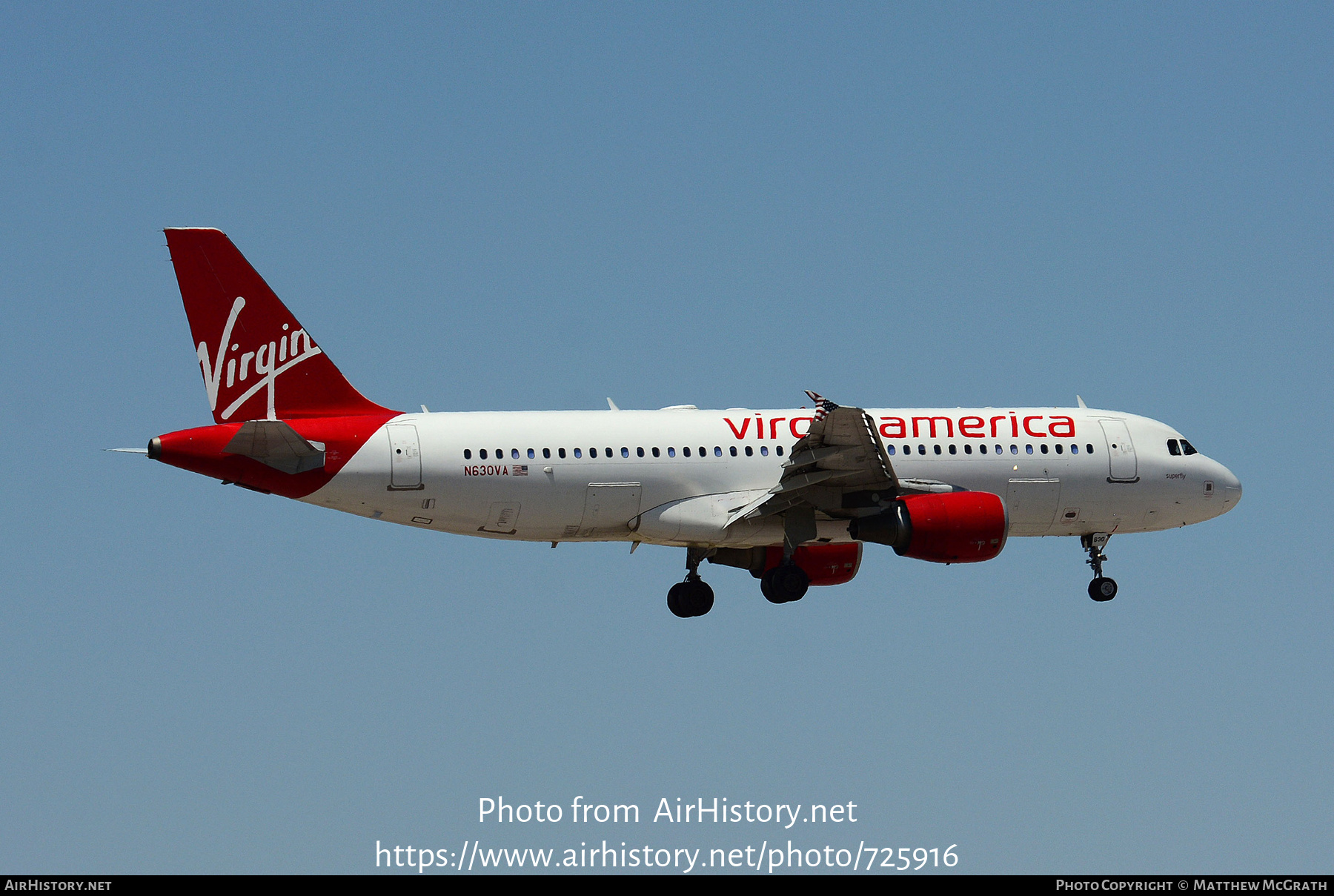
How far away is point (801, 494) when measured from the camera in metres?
45.6

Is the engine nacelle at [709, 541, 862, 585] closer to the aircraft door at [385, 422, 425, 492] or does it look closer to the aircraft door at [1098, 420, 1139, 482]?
the aircraft door at [1098, 420, 1139, 482]

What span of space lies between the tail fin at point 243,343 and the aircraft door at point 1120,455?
1922 centimetres

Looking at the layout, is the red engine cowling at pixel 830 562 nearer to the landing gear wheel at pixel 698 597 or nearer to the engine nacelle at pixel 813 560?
the engine nacelle at pixel 813 560

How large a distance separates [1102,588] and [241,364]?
23.0 meters

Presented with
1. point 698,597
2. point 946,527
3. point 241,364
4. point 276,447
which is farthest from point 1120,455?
point 241,364

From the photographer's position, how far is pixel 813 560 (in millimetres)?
51531

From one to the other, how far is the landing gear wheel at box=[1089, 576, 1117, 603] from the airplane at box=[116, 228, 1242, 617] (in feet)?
8.40

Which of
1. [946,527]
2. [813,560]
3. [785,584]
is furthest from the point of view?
[813,560]

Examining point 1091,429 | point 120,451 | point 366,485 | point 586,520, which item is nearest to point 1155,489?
point 1091,429

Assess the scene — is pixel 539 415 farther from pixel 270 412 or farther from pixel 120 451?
pixel 120 451

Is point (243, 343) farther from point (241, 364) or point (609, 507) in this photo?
point (609, 507)

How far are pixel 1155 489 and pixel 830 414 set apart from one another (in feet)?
38.2

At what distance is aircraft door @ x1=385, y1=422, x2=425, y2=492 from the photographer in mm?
43812

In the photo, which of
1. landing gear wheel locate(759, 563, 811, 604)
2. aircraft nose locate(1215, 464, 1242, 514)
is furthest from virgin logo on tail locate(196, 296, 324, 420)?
aircraft nose locate(1215, 464, 1242, 514)
